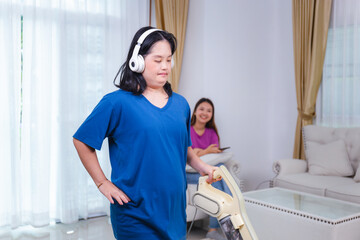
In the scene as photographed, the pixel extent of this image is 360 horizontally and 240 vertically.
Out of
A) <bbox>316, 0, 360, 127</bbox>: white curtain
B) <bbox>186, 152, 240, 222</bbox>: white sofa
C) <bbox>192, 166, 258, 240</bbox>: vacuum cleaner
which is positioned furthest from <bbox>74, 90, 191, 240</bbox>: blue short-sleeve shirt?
<bbox>316, 0, 360, 127</bbox>: white curtain

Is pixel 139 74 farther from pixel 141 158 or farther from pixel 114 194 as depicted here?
pixel 114 194

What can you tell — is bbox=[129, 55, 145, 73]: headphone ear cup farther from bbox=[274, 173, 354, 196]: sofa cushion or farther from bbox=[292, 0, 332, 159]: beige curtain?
bbox=[292, 0, 332, 159]: beige curtain

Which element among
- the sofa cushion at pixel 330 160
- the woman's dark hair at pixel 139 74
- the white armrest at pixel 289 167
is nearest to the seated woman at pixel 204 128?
the white armrest at pixel 289 167

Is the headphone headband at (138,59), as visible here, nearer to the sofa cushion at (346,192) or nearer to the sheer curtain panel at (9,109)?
the sheer curtain panel at (9,109)

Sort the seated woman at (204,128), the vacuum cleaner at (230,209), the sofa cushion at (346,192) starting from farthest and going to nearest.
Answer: the seated woman at (204,128) → the sofa cushion at (346,192) → the vacuum cleaner at (230,209)

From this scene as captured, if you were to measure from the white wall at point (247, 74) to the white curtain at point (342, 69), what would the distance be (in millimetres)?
468

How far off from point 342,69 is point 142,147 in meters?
3.58

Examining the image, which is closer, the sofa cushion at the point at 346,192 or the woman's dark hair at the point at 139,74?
the woman's dark hair at the point at 139,74

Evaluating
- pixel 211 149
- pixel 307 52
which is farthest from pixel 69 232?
pixel 307 52

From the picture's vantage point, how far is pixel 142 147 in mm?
1359

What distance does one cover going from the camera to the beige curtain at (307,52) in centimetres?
449

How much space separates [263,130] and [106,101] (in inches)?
150

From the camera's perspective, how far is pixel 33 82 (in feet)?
11.8

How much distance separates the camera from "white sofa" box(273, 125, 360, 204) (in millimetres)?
3695
